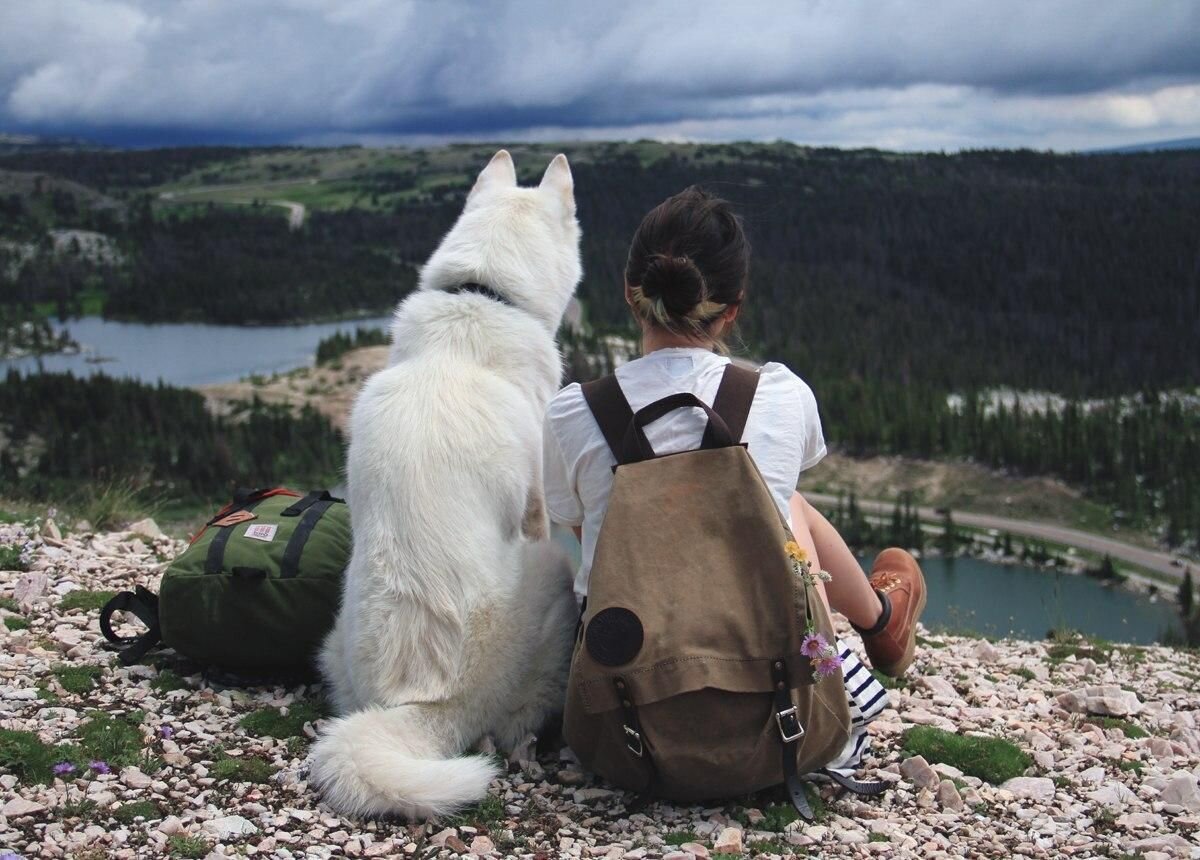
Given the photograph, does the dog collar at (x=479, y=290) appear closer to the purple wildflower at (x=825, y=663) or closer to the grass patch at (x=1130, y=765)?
the purple wildflower at (x=825, y=663)

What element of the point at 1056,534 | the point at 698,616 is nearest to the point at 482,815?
the point at 698,616

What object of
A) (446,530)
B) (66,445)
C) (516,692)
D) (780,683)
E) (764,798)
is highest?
(446,530)

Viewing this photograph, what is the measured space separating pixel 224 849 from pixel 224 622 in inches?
73.4

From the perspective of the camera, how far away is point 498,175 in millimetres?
6832

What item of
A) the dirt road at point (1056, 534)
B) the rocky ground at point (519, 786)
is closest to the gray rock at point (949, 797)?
the rocky ground at point (519, 786)

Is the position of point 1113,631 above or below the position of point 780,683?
below

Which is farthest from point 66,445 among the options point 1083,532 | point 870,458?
point 1083,532

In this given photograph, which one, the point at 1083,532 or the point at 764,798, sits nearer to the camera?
the point at 764,798

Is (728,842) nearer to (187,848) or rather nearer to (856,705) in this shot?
(856,705)

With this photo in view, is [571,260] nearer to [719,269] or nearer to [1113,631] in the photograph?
[719,269]

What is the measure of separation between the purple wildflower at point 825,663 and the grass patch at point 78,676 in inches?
167

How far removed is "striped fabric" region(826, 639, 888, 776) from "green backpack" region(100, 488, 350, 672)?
291cm

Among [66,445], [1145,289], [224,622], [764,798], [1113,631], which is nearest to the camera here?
[764,798]

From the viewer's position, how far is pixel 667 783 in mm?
4586
